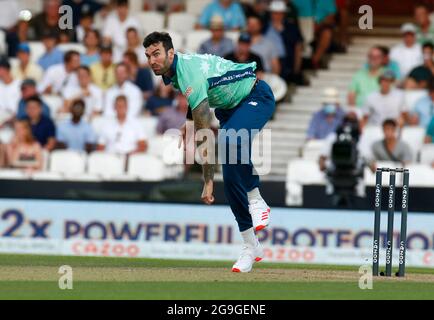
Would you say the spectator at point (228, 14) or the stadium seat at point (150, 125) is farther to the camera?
the spectator at point (228, 14)

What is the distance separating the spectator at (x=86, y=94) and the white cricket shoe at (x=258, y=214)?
785 centimetres

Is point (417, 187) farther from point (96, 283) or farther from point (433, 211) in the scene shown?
point (96, 283)

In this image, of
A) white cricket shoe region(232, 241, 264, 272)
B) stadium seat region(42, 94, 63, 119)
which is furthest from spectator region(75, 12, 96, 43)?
white cricket shoe region(232, 241, 264, 272)

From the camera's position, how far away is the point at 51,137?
18266mm

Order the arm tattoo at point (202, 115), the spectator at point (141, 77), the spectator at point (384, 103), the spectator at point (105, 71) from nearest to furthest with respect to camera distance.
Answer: the arm tattoo at point (202, 115) < the spectator at point (384, 103) < the spectator at point (141, 77) < the spectator at point (105, 71)

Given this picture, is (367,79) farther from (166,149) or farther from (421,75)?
(166,149)

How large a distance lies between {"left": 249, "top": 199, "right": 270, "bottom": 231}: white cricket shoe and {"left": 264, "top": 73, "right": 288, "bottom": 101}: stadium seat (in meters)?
7.73

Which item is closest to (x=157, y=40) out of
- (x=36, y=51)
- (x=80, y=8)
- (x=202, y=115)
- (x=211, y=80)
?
(x=211, y=80)

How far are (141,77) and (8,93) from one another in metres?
2.00

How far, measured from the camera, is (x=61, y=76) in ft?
64.1

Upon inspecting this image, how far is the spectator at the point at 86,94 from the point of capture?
1888cm

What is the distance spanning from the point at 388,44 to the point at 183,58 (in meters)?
9.91

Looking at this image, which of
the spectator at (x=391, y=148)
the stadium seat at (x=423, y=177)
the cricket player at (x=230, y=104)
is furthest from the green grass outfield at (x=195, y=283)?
the spectator at (x=391, y=148)

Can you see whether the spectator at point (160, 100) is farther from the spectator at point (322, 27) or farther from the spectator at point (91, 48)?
the spectator at point (322, 27)
